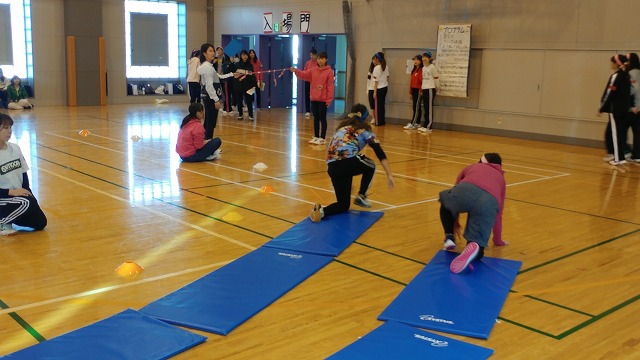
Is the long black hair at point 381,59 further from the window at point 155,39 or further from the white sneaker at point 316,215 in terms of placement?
the white sneaker at point 316,215

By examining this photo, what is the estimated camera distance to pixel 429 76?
1558cm

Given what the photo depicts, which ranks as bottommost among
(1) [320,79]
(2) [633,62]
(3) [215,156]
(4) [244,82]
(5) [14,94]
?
(3) [215,156]

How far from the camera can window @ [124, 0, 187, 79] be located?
21906 millimetres

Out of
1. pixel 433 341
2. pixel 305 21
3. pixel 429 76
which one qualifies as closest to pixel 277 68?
pixel 305 21

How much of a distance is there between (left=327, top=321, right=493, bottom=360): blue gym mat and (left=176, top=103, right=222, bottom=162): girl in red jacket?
263 inches

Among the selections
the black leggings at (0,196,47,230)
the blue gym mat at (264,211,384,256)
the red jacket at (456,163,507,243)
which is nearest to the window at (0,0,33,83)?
the black leggings at (0,196,47,230)

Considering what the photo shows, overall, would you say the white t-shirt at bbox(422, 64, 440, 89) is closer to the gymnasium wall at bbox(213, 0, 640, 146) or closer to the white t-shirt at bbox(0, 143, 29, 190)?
the gymnasium wall at bbox(213, 0, 640, 146)

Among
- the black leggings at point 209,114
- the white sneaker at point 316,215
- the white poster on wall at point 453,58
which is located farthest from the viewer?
the white poster on wall at point 453,58

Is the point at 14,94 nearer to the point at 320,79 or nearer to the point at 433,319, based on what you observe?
the point at 320,79

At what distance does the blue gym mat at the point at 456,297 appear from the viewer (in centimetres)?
415

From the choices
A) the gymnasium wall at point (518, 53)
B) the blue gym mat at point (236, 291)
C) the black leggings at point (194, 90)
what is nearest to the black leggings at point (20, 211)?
the blue gym mat at point (236, 291)

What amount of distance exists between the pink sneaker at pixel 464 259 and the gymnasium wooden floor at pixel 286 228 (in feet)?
1.09

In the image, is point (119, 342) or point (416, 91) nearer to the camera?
point (119, 342)

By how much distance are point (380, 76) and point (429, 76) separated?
1.46m
